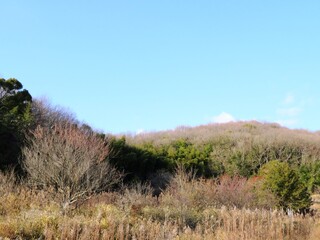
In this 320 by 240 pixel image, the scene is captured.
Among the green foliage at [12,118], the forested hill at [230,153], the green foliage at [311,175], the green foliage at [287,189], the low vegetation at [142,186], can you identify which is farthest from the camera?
the forested hill at [230,153]

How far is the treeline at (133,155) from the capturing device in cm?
1186

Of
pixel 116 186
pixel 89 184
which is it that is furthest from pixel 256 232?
pixel 116 186

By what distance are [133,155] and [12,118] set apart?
768 centimetres

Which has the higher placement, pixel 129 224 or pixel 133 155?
pixel 133 155

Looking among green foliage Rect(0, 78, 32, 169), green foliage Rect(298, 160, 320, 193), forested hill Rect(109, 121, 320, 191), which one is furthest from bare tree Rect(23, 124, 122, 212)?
green foliage Rect(298, 160, 320, 193)

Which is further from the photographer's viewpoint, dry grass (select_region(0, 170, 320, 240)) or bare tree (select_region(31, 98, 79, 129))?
bare tree (select_region(31, 98, 79, 129))

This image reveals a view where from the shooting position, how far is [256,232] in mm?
7602

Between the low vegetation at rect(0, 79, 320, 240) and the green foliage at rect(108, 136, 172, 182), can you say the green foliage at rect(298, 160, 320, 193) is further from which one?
the green foliage at rect(108, 136, 172, 182)

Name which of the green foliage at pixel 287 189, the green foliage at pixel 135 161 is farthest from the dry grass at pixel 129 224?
the green foliage at pixel 135 161

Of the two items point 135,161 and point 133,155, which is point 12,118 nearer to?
point 133,155

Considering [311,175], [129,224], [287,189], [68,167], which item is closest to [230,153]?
[311,175]

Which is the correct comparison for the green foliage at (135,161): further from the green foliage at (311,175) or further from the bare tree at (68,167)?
the bare tree at (68,167)

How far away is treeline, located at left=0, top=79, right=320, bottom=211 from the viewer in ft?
38.9

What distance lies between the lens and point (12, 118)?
67.3 ft
